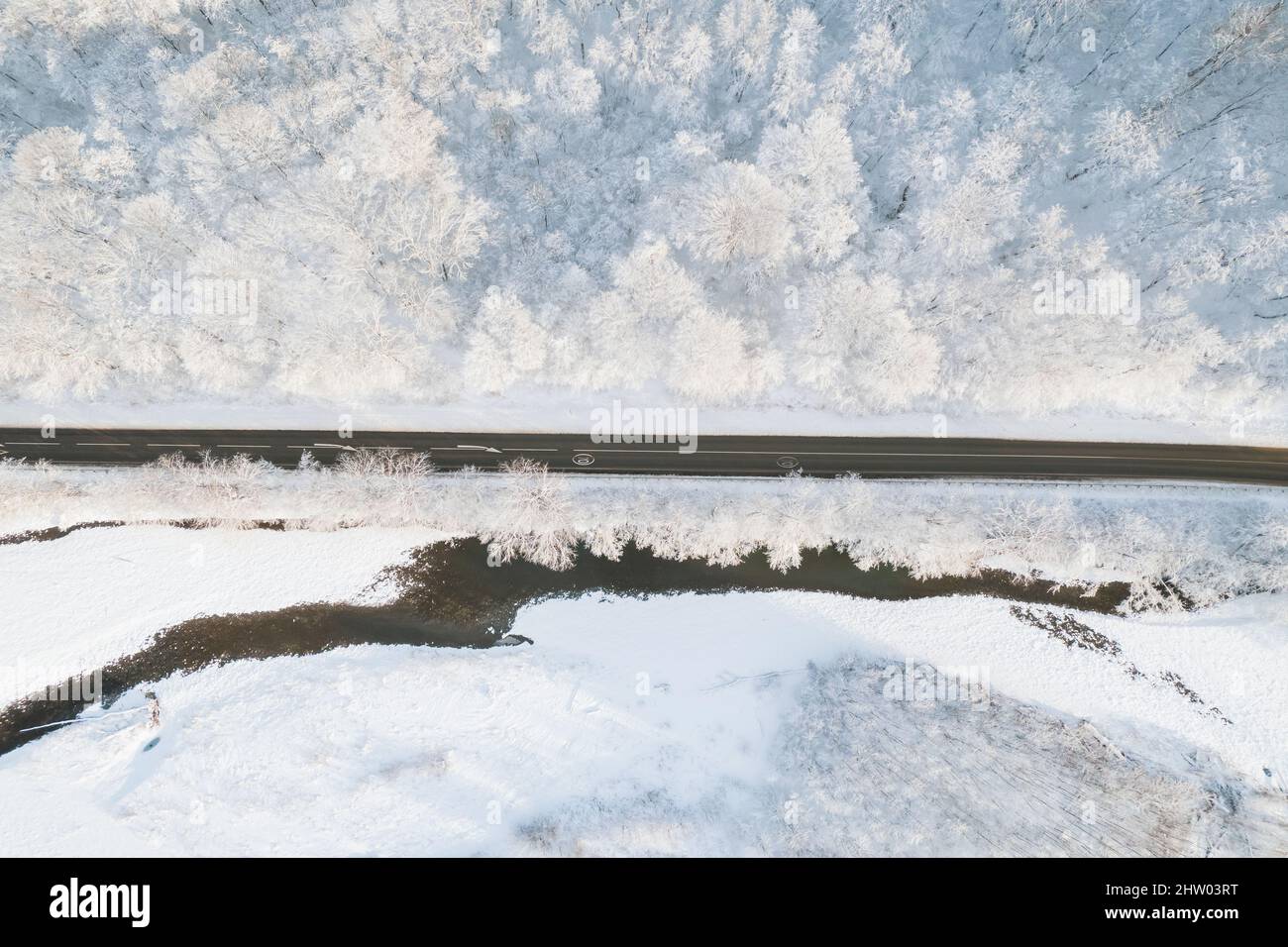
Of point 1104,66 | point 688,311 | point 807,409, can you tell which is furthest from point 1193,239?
point 688,311

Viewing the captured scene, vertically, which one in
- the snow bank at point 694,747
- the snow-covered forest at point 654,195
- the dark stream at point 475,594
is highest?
the snow-covered forest at point 654,195

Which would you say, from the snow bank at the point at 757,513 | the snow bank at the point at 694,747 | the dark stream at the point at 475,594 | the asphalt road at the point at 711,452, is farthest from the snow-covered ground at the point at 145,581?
the asphalt road at the point at 711,452

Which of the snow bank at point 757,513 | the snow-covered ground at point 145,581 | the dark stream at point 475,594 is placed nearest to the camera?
the snow-covered ground at point 145,581

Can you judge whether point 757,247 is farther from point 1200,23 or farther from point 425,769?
point 425,769

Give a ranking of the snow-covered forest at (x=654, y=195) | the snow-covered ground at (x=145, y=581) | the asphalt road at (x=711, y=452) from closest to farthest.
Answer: the snow-covered forest at (x=654, y=195) → the snow-covered ground at (x=145, y=581) → the asphalt road at (x=711, y=452)

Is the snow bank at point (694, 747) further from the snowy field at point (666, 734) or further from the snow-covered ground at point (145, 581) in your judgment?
the snow-covered ground at point (145, 581)
